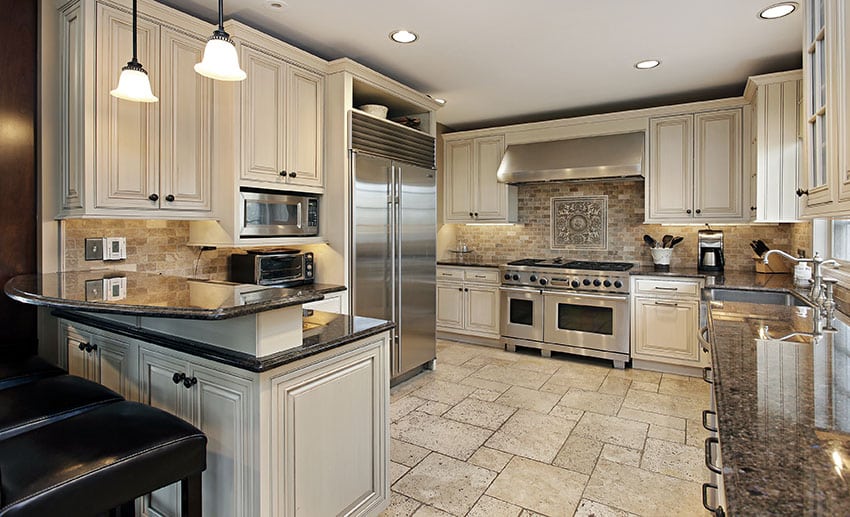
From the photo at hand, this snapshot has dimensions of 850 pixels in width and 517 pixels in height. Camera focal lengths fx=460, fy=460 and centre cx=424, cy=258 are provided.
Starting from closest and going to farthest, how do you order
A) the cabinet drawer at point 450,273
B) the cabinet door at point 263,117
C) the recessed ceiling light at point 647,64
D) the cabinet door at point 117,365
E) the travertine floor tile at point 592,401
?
the cabinet door at point 117,365, the cabinet door at point 263,117, the travertine floor tile at point 592,401, the recessed ceiling light at point 647,64, the cabinet drawer at point 450,273

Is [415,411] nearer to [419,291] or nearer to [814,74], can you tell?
[419,291]

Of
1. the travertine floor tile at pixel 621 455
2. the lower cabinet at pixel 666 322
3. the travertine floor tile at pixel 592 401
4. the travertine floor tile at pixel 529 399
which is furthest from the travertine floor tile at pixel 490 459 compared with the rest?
the lower cabinet at pixel 666 322

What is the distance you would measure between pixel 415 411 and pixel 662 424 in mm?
1668

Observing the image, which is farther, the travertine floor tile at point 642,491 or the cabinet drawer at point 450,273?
the cabinet drawer at point 450,273

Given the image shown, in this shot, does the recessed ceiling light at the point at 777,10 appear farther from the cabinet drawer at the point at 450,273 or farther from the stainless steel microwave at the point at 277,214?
the cabinet drawer at the point at 450,273

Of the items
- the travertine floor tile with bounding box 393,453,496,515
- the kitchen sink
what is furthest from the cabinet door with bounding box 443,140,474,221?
the travertine floor tile with bounding box 393,453,496,515

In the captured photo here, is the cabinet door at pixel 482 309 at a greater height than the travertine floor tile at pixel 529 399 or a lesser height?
greater

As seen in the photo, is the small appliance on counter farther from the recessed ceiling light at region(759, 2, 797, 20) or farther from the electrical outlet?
the recessed ceiling light at region(759, 2, 797, 20)

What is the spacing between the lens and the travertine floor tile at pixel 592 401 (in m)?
3.32

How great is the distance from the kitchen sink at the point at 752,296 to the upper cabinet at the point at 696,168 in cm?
114

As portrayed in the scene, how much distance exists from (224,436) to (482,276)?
3.71 metres

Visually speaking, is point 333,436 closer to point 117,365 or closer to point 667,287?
point 117,365

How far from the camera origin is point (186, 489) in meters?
1.43

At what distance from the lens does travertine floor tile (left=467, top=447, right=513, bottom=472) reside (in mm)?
2535
